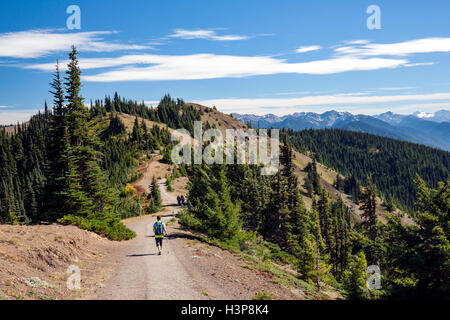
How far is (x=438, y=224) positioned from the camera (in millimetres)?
18938

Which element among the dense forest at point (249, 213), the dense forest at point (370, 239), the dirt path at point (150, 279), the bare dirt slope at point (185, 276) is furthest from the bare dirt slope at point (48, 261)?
the dense forest at point (370, 239)

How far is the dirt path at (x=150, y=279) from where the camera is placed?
10.8 meters

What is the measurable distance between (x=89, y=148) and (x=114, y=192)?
4.93 m

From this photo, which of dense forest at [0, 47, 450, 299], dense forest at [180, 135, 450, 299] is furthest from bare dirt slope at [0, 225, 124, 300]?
dense forest at [180, 135, 450, 299]

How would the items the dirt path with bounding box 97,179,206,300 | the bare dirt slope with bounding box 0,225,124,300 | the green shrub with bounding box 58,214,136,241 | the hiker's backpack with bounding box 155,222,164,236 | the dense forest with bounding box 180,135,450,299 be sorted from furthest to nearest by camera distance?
the green shrub with bounding box 58,214,136,241, the dense forest with bounding box 180,135,450,299, the hiker's backpack with bounding box 155,222,164,236, the dirt path with bounding box 97,179,206,300, the bare dirt slope with bounding box 0,225,124,300

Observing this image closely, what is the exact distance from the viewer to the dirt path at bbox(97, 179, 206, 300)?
10.8 m

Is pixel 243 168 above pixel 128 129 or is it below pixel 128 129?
below

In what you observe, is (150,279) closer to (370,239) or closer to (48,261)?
(48,261)

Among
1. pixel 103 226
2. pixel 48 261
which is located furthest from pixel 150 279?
pixel 103 226

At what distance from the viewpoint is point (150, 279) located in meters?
12.6

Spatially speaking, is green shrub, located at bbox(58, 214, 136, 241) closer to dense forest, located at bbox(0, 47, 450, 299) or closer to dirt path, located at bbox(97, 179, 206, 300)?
dense forest, located at bbox(0, 47, 450, 299)
